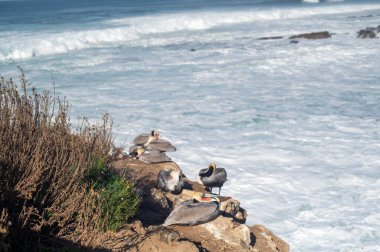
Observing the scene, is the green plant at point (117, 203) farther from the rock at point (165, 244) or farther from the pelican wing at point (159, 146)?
the pelican wing at point (159, 146)

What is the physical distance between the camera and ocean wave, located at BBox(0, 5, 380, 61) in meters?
29.2

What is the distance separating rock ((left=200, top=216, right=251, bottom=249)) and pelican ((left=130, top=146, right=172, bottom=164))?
277cm

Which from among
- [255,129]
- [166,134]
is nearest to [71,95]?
[166,134]

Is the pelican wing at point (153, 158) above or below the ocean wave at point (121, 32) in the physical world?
below

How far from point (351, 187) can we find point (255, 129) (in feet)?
12.5

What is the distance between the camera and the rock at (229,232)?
19.3ft

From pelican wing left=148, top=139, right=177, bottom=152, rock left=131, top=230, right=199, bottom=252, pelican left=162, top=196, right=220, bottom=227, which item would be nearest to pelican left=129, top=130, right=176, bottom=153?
pelican wing left=148, top=139, right=177, bottom=152

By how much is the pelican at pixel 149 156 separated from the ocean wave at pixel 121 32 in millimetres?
20847

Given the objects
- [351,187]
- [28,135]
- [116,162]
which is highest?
[28,135]

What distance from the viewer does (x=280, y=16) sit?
51344 millimetres

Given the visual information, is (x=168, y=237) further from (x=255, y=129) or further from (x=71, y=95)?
(x=71, y=95)

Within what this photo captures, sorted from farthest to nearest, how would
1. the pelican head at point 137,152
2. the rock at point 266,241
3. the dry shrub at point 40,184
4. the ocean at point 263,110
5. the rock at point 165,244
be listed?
the pelican head at point 137,152
the ocean at point 263,110
the rock at point 266,241
the rock at point 165,244
the dry shrub at point 40,184

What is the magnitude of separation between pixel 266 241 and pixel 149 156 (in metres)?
2.94

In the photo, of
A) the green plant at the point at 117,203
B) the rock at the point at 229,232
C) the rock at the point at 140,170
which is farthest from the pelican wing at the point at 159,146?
the green plant at the point at 117,203
